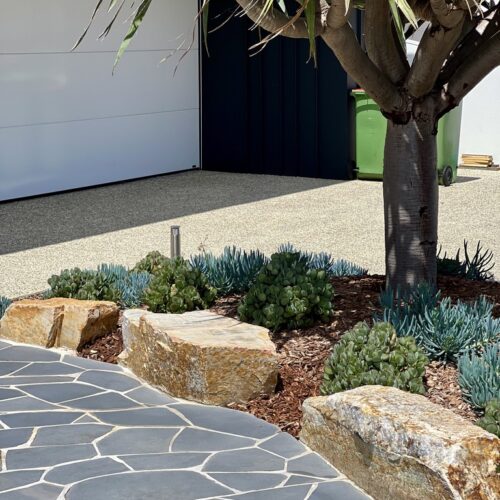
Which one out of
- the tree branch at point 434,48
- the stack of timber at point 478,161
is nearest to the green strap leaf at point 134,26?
the tree branch at point 434,48

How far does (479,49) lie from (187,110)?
391 inches

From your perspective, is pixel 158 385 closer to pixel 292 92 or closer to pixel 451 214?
pixel 451 214

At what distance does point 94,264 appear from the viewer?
33.5ft

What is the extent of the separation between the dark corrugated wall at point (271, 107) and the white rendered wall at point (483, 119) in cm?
248

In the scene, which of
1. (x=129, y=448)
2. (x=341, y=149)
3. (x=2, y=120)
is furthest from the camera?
(x=341, y=149)

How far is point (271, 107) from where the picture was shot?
16.2 metres

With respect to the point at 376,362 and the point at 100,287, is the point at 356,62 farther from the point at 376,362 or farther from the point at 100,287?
the point at 100,287

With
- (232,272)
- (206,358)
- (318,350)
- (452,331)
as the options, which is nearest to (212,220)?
(232,272)

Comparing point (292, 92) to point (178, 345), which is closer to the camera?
point (178, 345)

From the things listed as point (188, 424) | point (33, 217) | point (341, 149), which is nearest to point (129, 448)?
point (188, 424)

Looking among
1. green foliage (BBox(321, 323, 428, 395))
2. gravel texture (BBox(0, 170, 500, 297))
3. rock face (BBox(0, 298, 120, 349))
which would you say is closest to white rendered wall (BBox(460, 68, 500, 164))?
gravel texture (BBox(0, 170, 500, 297))

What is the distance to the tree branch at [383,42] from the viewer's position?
7023 mm

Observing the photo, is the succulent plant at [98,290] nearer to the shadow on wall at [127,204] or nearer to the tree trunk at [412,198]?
the tree trunk at [412,198]

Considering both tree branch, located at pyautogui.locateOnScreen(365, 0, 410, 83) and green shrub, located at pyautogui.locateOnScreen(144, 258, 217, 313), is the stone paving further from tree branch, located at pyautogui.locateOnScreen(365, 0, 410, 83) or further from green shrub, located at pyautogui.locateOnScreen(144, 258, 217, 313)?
Result: tree branch, located at pyautogui.locateOnScreen(365, 0, 410, 83)
